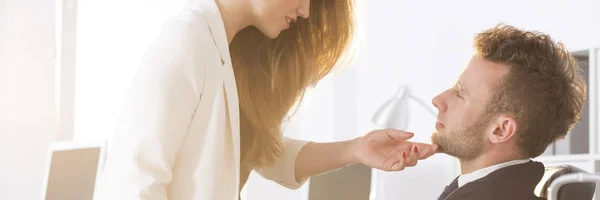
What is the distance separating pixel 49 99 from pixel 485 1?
8.44 ft

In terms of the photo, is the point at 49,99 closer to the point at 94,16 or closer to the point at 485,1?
the point at 94,16

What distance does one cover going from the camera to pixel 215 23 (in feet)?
6.05

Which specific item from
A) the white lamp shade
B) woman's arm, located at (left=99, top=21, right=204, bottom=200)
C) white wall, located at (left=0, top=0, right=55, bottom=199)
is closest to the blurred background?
white wall, located at (left=0, top=0, right=55, bottom=199)

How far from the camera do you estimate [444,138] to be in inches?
79.2

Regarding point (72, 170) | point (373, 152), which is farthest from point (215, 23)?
point (72, 170)

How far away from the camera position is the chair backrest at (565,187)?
5.47 ft

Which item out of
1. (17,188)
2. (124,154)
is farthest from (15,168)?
(124,154)

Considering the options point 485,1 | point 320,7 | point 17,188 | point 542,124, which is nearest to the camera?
point 542,124

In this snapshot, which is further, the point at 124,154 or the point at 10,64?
the point at 10,64

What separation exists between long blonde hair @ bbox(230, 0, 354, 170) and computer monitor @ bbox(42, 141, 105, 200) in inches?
62.3

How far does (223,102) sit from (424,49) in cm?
334

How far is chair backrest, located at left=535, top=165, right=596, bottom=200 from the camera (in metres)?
1.67

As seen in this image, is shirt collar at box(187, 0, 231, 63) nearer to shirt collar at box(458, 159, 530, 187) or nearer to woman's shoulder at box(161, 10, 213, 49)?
woman's shoulder at box(161, 10, 213, 49)

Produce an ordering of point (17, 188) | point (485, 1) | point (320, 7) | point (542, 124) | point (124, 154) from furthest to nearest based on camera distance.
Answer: point (17, 188), point (485, 1), point (320, 7), point (542, 124), point (124, 154)
